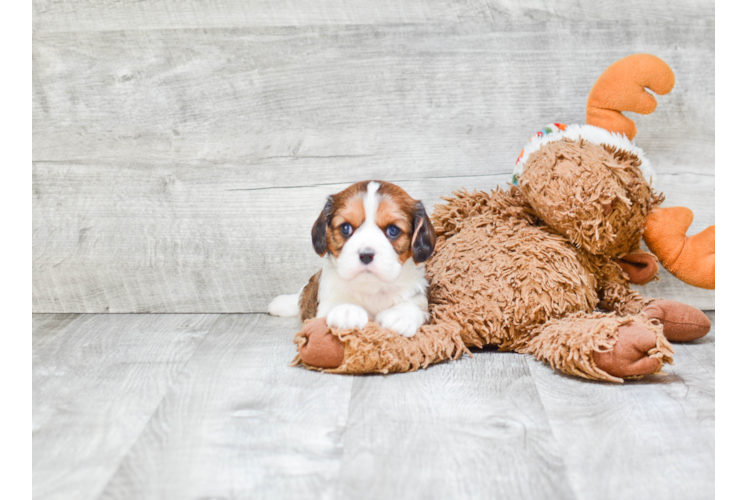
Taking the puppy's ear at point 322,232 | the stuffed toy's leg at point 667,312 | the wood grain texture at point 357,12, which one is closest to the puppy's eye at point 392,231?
the puppy's ear at point 322,232

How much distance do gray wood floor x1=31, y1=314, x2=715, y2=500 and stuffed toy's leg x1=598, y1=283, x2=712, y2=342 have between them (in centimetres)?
5

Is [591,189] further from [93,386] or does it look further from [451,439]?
[93,386]

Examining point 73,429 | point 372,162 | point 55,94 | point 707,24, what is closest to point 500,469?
point 73,429

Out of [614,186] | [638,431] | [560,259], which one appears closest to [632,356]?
[638,431]

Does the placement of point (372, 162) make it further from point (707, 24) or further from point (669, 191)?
point (707, 24)

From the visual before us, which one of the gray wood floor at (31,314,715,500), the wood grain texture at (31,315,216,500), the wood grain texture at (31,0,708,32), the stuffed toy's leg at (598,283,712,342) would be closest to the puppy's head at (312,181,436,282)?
the gray wood floor at (31,314,715,500)

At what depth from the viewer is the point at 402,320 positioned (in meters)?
1.75

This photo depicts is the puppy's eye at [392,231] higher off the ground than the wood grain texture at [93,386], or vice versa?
the puppy's eye at [392,231]

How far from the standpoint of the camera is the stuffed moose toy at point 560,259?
67.5 inches

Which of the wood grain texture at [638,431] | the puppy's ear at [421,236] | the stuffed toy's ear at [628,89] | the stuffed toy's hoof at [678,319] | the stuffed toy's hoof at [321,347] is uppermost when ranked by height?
the stuffed toy's ear at [628,89]

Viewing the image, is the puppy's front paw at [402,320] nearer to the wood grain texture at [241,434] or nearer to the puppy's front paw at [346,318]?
the puppy's front paw at [346,318]

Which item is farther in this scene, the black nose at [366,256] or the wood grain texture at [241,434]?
the black nose at [366,256]

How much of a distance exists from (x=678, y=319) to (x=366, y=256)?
3.07 ft

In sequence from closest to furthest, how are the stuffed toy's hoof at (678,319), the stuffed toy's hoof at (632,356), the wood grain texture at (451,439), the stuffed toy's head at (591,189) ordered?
the wood grain texture at (451,439) < the stuffed toy's hoof at (632,356) < the stuffed toy's head at (591,189) < the stuffed toy's hoof at (678,319)
